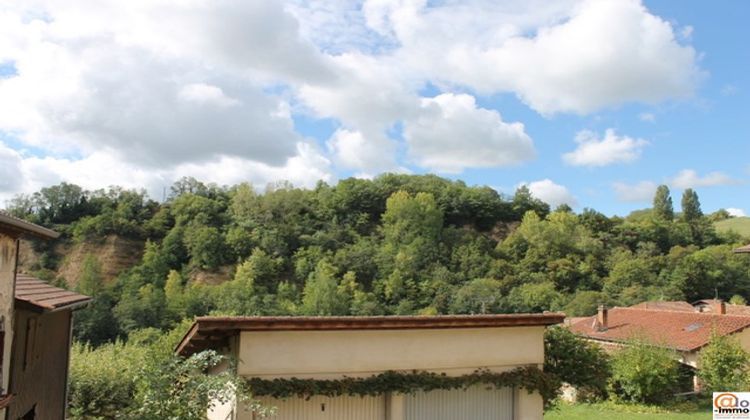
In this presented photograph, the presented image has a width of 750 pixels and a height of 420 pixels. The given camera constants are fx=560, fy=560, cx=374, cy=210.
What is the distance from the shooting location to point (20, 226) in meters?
7.86

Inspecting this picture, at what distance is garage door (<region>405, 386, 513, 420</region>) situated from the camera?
31.3 feet

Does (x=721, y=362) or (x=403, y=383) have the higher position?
(x=403, y=383)

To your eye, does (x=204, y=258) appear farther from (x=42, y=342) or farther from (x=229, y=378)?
(x=229, y=378)

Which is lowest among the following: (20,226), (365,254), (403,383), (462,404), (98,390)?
(98,390)

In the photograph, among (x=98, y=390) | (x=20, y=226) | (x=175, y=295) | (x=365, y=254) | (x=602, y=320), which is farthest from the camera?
(x=365, y=254)

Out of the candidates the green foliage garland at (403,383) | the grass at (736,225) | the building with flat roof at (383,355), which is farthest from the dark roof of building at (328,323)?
the grass at (736,225)

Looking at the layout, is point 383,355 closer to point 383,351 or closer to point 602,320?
point 383,351

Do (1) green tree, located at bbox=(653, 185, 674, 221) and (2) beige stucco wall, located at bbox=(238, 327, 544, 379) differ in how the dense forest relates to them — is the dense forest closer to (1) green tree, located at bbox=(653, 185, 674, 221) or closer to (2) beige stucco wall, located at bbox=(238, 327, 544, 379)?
(1) green tree, located at bbox=(653, 185, 674, 221)

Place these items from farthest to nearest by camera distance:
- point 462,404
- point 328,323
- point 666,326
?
point 666,326, point 462,404, point 328,323

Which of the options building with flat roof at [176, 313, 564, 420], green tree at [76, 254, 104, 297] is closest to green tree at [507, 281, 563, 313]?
green tree at [76, 254, 104, 297]

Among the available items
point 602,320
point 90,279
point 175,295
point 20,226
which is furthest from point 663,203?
point 20,226

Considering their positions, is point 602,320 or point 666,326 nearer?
point 666,326

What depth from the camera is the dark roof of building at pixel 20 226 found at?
23.8 feet

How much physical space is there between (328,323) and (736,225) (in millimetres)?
133769
